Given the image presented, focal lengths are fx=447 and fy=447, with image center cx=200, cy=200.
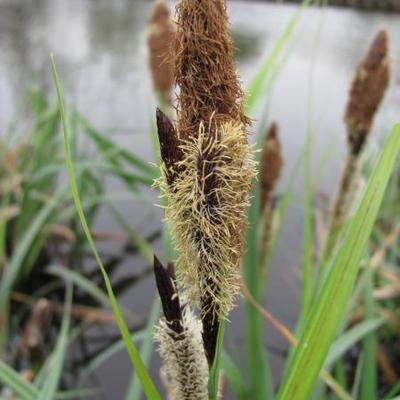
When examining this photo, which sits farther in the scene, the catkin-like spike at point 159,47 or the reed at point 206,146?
the catkin-like spike at point 159,47

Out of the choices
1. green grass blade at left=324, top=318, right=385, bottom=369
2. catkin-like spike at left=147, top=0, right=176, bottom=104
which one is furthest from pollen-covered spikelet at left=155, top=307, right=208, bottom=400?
catkin-like spike at left=147, top=0, right=176, bottom=104

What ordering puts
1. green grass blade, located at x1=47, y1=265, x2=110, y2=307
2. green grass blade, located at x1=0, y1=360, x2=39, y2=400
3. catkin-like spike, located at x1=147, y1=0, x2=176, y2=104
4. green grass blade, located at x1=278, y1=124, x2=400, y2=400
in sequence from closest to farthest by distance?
green grass blade, located at x1=278, y1=124, x2=400, y2=400
green grass blade, located at x1=0, y1=360, x2=39, y2=400
catkin-like spike, located at x1=147, y1=0, x2=176, y2=104
green grass blade, located at x1=47, y1=265, x2=110, y2=307

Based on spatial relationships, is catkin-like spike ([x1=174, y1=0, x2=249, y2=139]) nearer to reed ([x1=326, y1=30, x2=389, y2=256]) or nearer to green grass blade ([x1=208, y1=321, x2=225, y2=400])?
green grass blade ([x1=208, y1=321, x2=225, y2=400])

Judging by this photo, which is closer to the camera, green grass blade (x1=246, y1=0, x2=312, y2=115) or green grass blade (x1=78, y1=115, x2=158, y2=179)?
green grass blade (x1=246, y1=0, x2=312, y2=115)

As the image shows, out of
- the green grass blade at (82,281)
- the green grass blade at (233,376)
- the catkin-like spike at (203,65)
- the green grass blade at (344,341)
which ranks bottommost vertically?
the green grass blade at (82,281)

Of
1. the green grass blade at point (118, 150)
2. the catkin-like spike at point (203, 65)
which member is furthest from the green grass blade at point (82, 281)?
the catkin-like spike at point (203, 65)

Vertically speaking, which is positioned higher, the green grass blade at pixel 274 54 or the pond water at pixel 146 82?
the green grass blade at pixel 274 54

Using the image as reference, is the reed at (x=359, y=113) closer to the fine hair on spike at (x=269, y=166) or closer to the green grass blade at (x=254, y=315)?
the fine hair on spike at (x=269, y=166)
